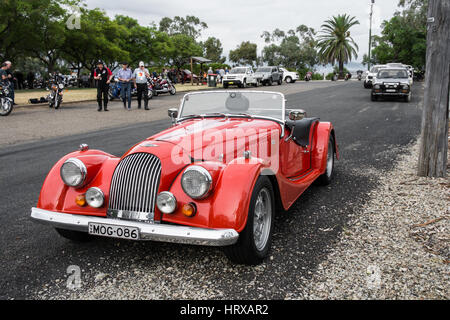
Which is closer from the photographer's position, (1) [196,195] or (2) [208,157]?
(1) [196,195]

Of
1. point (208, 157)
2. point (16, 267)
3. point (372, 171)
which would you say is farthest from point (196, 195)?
point (372, 171)

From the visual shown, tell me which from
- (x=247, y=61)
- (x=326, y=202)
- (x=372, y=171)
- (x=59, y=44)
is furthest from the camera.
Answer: (x=247, y=61)

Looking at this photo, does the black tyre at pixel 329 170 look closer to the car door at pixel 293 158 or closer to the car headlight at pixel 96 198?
the car door at pixel 293 158

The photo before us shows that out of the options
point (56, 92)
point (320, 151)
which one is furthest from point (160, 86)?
point (320, 151)

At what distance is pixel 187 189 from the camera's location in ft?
9.57

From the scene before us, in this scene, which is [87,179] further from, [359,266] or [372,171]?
[372,171]

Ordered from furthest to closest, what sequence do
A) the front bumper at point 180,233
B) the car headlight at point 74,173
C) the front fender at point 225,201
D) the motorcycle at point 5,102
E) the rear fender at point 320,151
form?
the motorcycle at point 5,102 < the rear fender at point 320,151 < the car headlight at point 74,173 < the front fender at point 225,201 < the front bumper at point 180,233

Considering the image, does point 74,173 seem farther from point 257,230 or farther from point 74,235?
point 257,230

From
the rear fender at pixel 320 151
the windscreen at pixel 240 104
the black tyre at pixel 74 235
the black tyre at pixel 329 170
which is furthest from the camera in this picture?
the black tyre at pixel 329 170

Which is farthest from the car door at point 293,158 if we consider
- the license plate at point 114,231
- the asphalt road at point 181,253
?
the license plate at point 114,231

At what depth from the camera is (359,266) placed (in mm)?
3070

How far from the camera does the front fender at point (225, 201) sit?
281cm

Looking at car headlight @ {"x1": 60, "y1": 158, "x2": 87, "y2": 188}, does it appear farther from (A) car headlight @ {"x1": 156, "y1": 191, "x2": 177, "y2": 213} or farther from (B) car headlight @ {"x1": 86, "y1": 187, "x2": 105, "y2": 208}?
(A) car headlight @ {"x1": 156, "y1": 191, "x2": 177, "y2": 213}

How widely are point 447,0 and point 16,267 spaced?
601 centimetres
